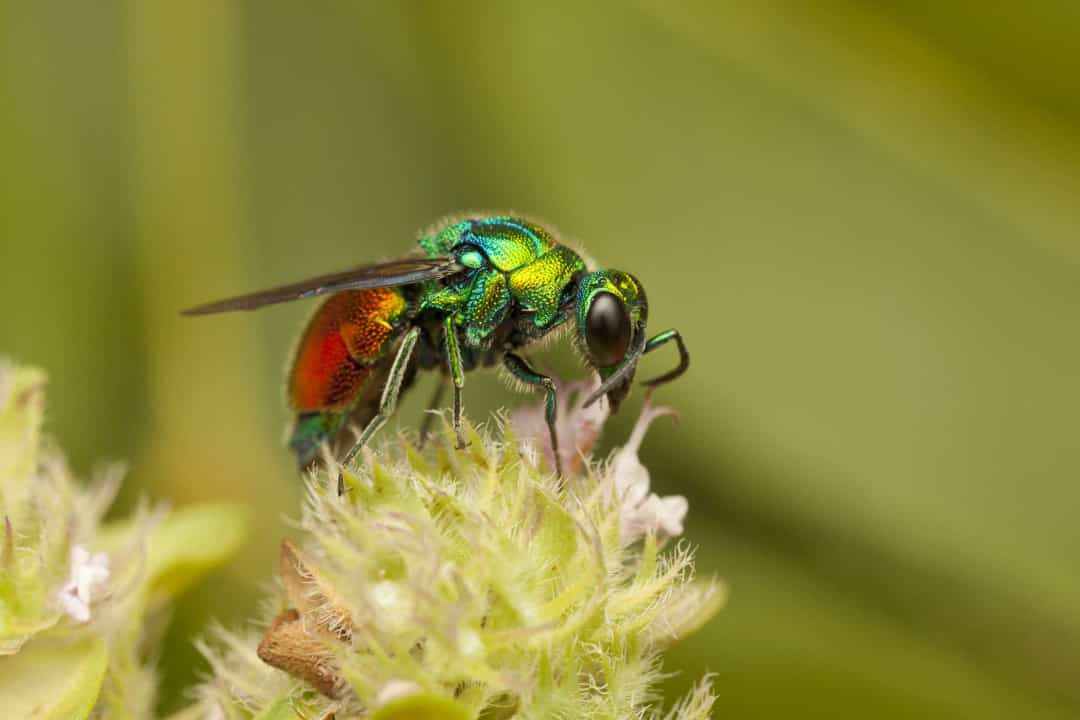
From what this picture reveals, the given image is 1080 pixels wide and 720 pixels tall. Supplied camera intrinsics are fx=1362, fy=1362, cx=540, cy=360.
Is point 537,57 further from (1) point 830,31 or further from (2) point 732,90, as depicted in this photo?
(1) point 830,31

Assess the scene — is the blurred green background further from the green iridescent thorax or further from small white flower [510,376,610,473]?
small white flower [510,376,610,473]

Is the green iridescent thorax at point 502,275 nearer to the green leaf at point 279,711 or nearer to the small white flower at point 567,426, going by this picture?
the small white flower at point 567,426

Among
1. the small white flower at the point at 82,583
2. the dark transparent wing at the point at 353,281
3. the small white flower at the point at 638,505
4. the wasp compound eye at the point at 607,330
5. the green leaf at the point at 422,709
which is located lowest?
the small white flower at the point at 82,583

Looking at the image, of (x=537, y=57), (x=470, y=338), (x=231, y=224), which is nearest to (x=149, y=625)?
(x=470, y=338)

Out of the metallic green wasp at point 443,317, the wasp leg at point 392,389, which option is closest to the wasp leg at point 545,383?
the metallic green wasp at point 443,317

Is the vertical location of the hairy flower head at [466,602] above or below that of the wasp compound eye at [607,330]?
below

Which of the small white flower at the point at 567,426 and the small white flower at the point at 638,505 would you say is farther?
the small white flower at the point at 567,426
